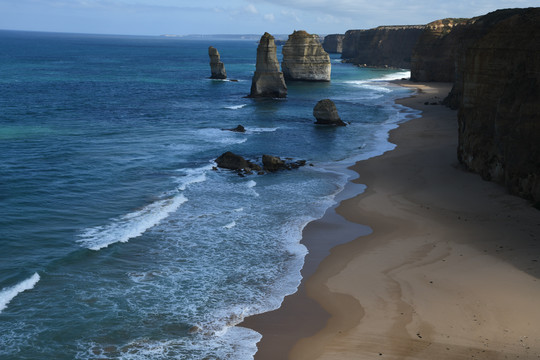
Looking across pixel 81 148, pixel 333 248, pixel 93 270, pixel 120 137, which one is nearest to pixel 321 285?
pixel 333 248

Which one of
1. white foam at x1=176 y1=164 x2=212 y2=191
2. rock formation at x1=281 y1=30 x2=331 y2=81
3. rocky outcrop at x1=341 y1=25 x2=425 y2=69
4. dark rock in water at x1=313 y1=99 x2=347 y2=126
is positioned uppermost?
rocky outcrop at x1=341 y1=25 x2=425 y2=69

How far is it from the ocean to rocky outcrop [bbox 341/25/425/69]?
103 meters

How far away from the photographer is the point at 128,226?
25.2 m

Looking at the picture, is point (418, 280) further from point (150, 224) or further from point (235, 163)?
point (235, 163)

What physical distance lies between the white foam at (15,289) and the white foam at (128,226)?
3215 millimetres

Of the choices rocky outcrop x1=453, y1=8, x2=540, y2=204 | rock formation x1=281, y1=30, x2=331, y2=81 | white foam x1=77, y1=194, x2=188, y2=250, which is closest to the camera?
white foam x1=77, y1=194, x2=188, y2=250

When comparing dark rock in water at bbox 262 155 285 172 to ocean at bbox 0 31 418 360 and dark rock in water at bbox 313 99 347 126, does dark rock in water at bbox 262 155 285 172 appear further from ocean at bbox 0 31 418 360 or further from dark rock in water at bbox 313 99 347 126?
dark rock in water at bbox 313 99 347 126

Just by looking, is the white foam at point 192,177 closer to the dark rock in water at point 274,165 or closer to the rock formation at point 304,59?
the dark rock in water at point 274,165

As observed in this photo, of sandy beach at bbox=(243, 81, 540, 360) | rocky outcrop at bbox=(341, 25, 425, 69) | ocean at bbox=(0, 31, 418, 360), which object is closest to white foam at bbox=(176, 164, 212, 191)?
ocean at bbox=(0, 31, 418, 360)

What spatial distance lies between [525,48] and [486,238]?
11540mm

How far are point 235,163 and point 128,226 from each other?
13.5 metres

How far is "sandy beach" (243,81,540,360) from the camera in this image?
599 inches

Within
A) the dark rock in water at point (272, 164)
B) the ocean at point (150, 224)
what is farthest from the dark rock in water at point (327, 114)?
the dark rock in water at point (272, 164)

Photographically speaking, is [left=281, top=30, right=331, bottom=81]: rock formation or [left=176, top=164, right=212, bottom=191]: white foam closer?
[left=176, top=164, right=212, bottom=191]: white foam
